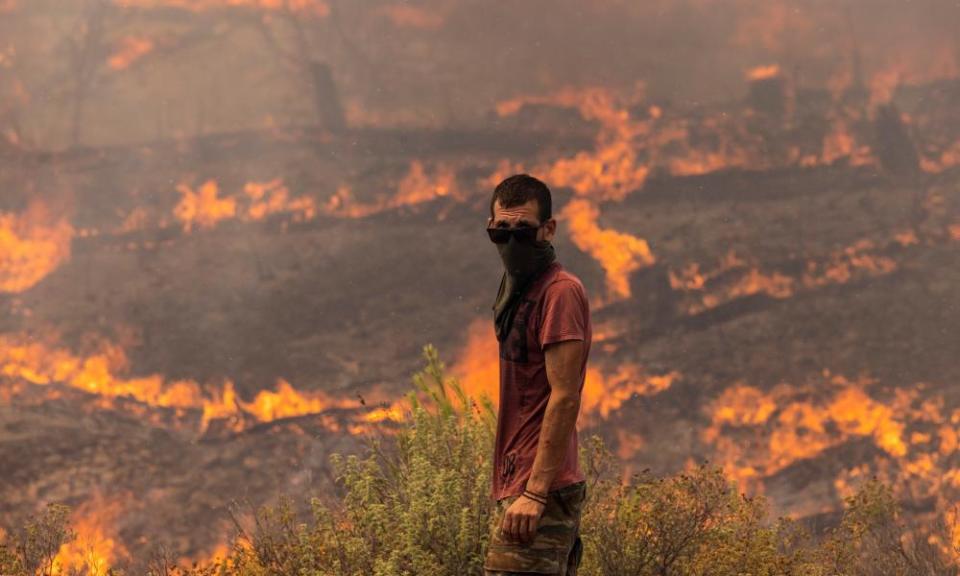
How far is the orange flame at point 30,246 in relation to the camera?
19438mm


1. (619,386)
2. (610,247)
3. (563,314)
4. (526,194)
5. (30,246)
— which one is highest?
(610,247)

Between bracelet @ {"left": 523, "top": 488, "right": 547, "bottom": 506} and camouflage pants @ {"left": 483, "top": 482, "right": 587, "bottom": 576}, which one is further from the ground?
bracelet @ {"left": 523, "top": 488, "right": 547, "bottom": 506}

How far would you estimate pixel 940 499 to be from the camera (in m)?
17.2

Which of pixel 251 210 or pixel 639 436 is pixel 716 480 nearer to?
pixel 639 436

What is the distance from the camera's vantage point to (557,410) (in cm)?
265

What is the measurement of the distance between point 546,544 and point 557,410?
0.45 m

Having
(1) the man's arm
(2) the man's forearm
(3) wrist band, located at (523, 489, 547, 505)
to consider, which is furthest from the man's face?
(3) wrist band, located at (523, 489, 547, 505)

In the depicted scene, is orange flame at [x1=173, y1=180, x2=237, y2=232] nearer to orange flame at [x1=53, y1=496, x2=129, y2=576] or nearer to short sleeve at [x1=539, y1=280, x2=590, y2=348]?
orange flame at [x1=53, y1=496, x2=129, y2=576]

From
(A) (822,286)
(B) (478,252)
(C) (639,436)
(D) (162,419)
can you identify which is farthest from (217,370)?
(A) (822,286)

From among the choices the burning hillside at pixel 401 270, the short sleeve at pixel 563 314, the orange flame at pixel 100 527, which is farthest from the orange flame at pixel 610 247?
the short sleeve at pixel 563 314

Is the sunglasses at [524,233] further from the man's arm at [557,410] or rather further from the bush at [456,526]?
the bush at [456,526]

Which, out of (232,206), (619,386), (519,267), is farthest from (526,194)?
(232,206)

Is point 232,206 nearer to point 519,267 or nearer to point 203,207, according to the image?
point 203,207

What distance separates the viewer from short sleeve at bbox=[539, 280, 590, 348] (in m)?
2.65
